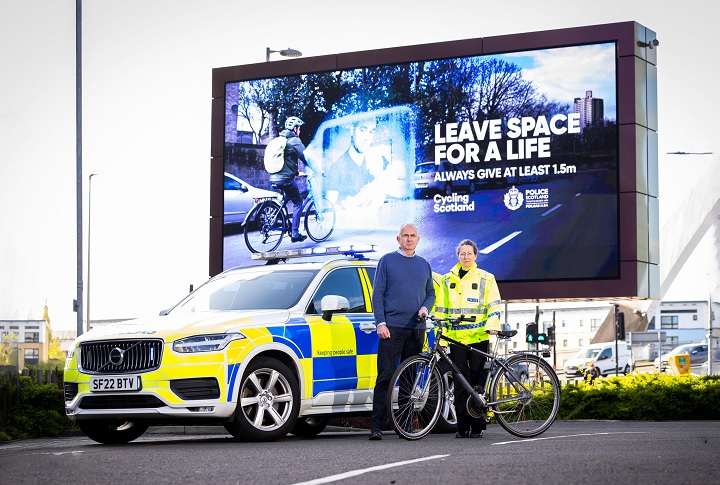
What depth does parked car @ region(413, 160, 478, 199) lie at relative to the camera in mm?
32750

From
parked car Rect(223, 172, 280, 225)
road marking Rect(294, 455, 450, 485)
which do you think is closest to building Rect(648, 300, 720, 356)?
parked car Rect(223, 172, 280, 225)

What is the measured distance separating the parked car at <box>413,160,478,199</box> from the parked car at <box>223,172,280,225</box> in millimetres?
4380

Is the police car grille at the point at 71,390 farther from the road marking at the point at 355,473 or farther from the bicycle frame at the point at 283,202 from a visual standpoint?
the bicycle frame at the point at 283,202

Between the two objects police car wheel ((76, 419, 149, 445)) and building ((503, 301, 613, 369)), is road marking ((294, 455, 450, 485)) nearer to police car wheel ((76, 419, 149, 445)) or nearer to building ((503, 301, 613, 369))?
police car wheel ((76, 419, 149, 445))

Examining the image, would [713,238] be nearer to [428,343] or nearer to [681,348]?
[681,348]

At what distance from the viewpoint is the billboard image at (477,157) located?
31.7m

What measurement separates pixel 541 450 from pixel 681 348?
197 ft

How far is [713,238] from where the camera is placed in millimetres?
66625

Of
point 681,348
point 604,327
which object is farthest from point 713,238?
point 604,327

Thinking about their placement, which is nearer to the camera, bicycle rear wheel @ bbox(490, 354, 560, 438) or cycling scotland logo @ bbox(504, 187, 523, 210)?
bicycle rear wheel @ bbox(490, 354, 560, 438)

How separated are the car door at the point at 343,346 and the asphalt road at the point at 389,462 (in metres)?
0.84

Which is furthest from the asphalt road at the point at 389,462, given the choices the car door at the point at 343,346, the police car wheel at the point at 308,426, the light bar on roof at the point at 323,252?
the light bar on roof at the point at 323,252

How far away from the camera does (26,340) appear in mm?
21266

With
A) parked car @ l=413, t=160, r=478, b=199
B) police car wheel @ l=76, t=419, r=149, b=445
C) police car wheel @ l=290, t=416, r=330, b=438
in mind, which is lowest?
police car wheel @ l=290, t=416, r=330, b=438
